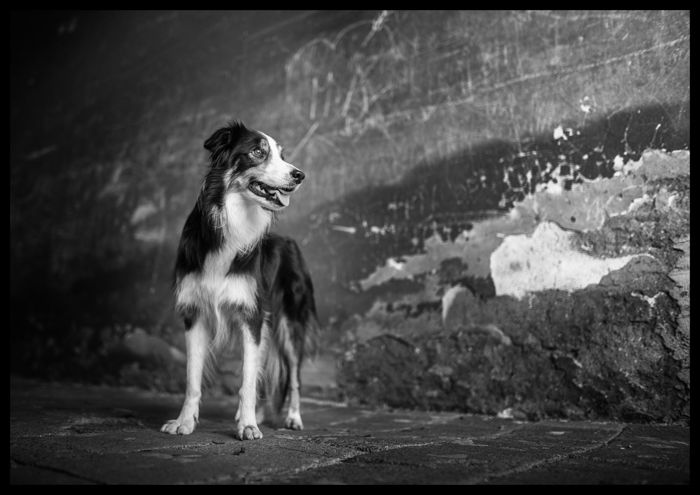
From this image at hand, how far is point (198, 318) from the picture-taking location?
3.25 meters

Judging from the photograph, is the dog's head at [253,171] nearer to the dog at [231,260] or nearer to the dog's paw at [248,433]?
the dog at [231,260]

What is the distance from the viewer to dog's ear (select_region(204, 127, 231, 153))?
3.19m

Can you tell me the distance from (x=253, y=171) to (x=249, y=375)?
3.25ft

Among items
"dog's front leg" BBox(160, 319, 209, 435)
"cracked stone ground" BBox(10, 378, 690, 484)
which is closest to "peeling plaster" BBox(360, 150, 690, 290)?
"cracked stone ground" BBox(10, 378, 690, 484)

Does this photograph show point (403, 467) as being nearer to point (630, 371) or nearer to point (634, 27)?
point (630, 371)

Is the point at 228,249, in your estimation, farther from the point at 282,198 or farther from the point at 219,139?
the point at 219,139

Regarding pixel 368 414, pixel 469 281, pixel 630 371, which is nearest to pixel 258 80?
pixel 469 281

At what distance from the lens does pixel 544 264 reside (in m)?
3.71

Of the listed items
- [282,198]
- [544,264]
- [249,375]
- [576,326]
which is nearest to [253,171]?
[282,198]

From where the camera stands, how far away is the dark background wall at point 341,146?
12.1ft

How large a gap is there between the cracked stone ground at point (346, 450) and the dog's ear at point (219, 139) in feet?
4.54

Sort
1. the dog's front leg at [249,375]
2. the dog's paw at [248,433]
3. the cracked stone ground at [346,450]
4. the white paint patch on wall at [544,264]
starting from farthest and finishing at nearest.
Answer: the white paint patch on wall at [544,264] < the dog's front leg at [249,375] < the dog's paw at [248,433] < the cracked stone ground at [346,450]

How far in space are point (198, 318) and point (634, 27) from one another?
9.40ft

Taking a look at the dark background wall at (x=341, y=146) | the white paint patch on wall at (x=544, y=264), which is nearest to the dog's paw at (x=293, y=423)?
the dark background wall at (x=341, y=146)
